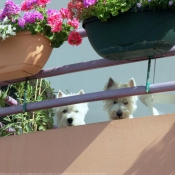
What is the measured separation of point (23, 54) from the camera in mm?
4449

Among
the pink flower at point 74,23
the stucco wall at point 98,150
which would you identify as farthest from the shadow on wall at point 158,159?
the pink flower at point 74,23

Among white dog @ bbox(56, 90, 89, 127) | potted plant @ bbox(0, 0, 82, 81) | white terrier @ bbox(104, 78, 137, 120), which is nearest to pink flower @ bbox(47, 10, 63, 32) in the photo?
potted plant @ bbox(0, 0, 82, 81)

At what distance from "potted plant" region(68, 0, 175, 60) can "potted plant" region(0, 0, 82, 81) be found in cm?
42

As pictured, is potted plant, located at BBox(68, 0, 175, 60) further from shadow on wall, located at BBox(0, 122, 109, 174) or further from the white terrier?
the white terrier

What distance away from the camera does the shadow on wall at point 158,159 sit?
3854 mm

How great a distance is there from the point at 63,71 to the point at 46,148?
2.23 ft

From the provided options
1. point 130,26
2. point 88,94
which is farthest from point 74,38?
point 130,26

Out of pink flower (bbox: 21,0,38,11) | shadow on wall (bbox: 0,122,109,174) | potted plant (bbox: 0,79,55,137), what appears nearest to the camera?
shadow on wall (bbox: 0,122,109,174)

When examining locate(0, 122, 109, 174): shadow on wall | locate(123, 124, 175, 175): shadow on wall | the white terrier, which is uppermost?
the white terrier

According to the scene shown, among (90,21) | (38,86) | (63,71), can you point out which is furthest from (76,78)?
(90,21)

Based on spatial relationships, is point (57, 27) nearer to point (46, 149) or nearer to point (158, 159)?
point (46, 149)

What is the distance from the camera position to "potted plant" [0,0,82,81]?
445 centimetres

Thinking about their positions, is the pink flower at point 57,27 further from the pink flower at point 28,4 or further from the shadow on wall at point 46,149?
the shadow on wall at point 46,149

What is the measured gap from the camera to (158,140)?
3955mm
